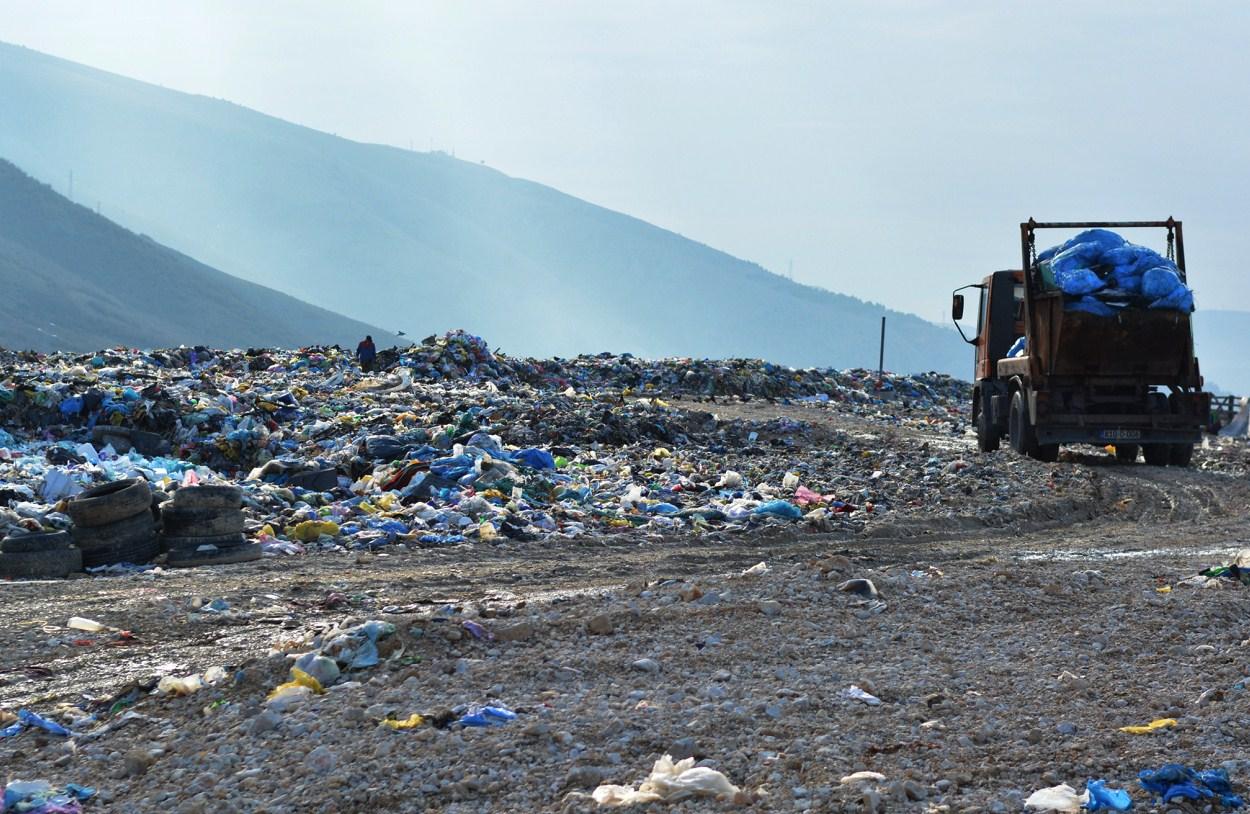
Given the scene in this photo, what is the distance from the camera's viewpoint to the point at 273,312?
12306 cm

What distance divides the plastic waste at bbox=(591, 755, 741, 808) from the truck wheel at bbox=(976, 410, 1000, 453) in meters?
13.2

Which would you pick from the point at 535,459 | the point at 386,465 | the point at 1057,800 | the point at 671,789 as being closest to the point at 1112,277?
the point at 535,459

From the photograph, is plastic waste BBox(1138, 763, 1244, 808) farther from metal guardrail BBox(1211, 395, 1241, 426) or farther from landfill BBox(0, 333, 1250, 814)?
metal guardrail BBox(1211, 395, 1241, 426)

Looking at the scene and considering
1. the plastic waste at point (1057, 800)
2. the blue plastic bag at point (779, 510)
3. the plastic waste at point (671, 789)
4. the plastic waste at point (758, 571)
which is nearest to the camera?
the plastic waste at point (1057, 800)

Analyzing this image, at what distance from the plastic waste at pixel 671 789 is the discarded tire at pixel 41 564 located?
5.66 metres

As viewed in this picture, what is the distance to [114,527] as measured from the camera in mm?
8836

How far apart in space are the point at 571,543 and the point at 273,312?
118584 mm

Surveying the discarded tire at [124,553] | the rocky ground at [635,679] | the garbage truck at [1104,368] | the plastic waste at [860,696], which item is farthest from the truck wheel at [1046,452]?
the plastic waste at [860,696]

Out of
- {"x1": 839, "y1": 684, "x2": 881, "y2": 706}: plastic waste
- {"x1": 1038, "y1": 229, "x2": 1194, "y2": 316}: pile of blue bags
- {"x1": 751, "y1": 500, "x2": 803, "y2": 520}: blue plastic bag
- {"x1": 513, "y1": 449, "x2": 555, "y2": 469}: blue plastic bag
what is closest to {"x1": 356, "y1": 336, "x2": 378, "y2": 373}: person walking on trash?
{"x1": 513, "y1": 449, "x2": 555, "y2": 469}: blue plastic bag

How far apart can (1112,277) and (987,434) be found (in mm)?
3117

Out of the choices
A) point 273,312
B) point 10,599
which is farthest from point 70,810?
point 273,312

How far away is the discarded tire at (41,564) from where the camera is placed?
8.30m

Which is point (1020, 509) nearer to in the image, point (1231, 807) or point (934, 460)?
point (934, 460)

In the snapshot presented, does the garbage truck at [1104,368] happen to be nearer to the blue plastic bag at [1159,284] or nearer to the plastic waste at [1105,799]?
the blue plastic bag at [1159,284]
